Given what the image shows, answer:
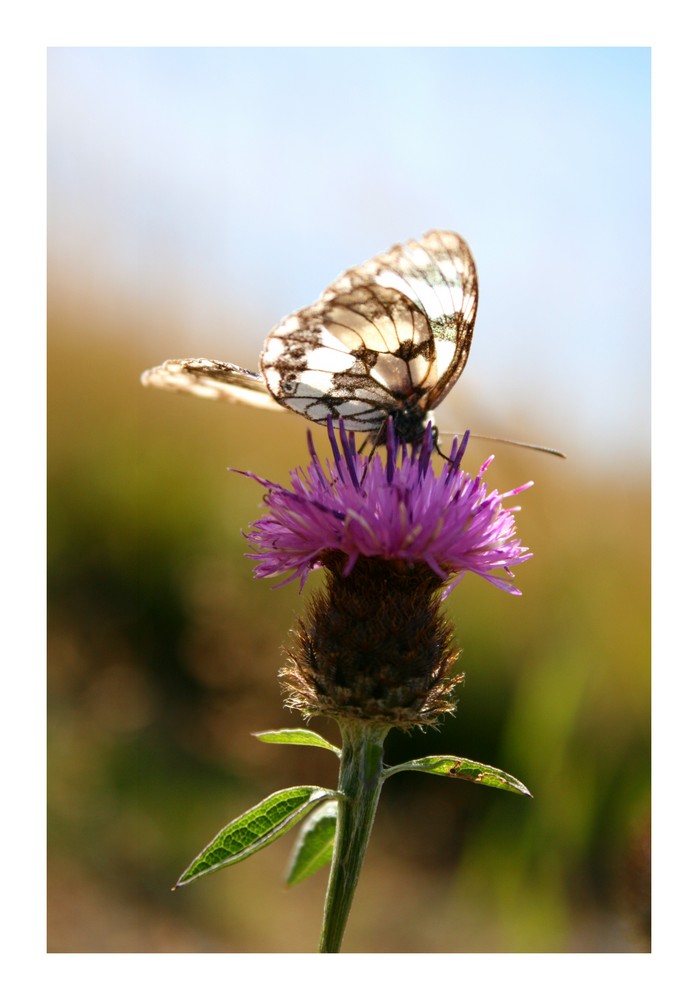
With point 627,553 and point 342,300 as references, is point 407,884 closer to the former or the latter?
point 627,553

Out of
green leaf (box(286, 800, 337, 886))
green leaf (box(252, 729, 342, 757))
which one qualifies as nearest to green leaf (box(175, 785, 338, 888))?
green leaf (box(252, 729, 342, 757))

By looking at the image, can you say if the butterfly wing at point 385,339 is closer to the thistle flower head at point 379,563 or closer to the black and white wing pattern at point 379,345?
the black and white wing pattern at point 379,345

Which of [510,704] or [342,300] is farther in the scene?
[510,704]

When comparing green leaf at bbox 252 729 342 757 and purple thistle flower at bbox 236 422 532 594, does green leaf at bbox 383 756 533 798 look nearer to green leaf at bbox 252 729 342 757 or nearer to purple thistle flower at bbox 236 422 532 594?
green leaf at bbox 252 729 342 757

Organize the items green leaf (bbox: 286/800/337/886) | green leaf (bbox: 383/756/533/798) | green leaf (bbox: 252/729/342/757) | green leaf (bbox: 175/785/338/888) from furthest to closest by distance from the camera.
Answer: green leaf (bbox: 286/800/337/886), green leaf (bbox: 252/729/342/757), green leaf (bbox: 383/756/533/798), green leaf (bbox: 175/785/338/888)

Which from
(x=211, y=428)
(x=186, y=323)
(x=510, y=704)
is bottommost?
(x=510, y=704)
